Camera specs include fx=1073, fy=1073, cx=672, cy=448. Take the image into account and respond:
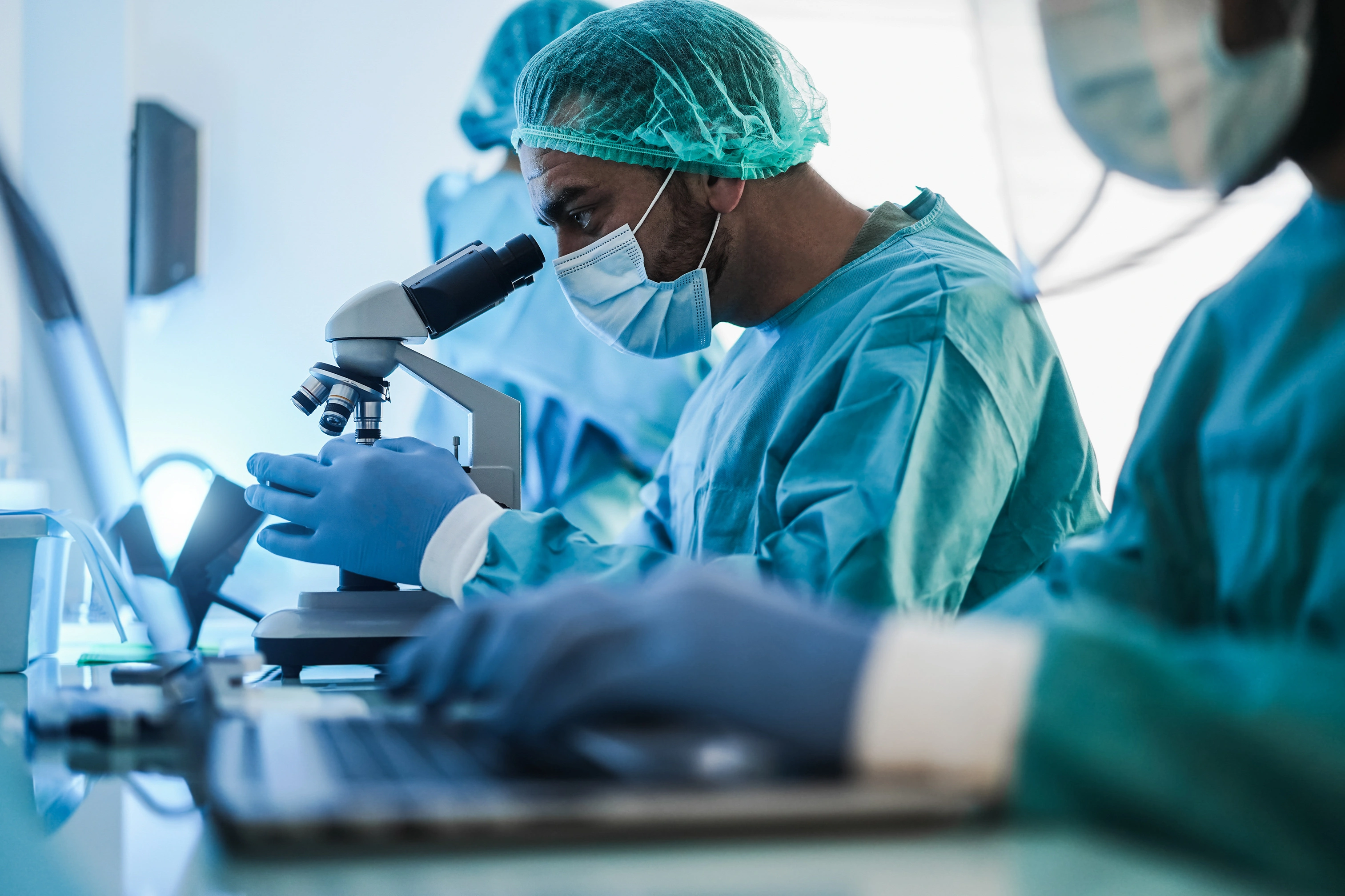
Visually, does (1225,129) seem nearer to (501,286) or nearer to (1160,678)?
(1160,678)

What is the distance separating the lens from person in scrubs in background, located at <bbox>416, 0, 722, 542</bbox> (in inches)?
86.6

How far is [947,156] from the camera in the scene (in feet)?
9.89

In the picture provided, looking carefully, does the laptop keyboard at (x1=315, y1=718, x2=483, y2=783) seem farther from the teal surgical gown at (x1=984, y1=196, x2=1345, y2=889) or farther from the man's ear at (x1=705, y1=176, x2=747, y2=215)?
the man's ear at (x1=705, y1=176, x2=747, y2=215)

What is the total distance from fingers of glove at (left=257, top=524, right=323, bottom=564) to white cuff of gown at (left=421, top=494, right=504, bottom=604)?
0.15m

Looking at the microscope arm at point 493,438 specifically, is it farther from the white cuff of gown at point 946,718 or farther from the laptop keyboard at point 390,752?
the white cuff of gown at point 946,718

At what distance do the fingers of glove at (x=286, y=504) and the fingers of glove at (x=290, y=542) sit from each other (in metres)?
0.02

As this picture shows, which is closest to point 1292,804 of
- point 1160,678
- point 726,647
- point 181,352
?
point 1160,678

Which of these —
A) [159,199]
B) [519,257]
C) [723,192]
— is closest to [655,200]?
[723,192]

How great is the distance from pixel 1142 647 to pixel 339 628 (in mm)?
894

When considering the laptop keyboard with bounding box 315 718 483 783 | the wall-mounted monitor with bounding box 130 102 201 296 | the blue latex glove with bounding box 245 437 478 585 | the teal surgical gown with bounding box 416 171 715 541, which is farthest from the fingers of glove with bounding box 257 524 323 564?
the wall-mounted monitor with bounding box 130 102 201 296

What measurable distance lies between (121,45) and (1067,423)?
2273 mm

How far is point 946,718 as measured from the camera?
0.47 meters

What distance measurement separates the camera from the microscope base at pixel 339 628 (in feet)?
3.72

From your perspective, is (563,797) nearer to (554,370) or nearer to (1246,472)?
(1246,472)
